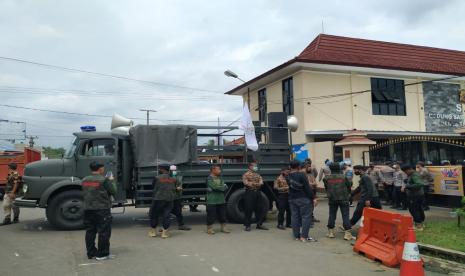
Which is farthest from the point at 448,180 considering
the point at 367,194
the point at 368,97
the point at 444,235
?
the point at 368,97

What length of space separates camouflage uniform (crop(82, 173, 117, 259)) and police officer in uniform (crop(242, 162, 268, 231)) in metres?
3.79

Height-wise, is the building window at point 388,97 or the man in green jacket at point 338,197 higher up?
the building window at point 388,97

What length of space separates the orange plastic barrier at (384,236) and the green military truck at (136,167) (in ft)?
12.4

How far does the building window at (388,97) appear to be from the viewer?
2270 centimetres

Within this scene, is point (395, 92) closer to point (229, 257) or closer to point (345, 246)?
point (345, 246)

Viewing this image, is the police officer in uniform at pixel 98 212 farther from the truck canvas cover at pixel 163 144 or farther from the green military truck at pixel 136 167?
the truck canvas cover at pixel 163 144

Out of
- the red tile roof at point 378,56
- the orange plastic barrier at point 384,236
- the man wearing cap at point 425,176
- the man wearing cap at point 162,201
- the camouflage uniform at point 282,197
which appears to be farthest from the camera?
the red tile roof at point 378,56

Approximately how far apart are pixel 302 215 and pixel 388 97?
54.0 feet

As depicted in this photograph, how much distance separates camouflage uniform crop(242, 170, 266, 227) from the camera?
395 inches

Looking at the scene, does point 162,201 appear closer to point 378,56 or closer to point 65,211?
point 65,211

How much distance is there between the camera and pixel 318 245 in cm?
815

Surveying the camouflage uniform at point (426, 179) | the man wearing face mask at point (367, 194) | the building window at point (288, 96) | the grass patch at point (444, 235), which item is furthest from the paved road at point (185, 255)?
the building window at point (288, 96)

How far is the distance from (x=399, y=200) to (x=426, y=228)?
443 centimetres

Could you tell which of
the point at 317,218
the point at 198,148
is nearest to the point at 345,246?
the point at 317,218
